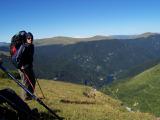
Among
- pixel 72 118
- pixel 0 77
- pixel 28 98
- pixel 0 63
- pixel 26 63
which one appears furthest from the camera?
pixel 0 77

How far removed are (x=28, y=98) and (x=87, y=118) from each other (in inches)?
208

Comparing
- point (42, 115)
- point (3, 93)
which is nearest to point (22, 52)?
point (42, 115)

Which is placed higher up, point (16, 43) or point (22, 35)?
point (22, 35)

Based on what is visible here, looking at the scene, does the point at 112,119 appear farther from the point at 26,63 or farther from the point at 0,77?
the point at 0,77

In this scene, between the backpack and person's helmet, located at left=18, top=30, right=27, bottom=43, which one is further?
person's helmet, located at left=18, top=30, right=27, bottom=43

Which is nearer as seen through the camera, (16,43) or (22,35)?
(16,43)

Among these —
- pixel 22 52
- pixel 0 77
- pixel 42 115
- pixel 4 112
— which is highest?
pixel 22 52

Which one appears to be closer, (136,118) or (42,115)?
(42,115)

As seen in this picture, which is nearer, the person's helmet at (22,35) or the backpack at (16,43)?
the backpack at (16,43)

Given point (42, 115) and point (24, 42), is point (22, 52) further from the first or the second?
point (42, 115)

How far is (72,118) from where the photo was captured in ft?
61.3

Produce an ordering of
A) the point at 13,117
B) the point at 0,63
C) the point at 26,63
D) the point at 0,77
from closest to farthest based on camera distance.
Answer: the point at 0,63 → the point at 13,117 → the point at 26,63 → the point at 0,77

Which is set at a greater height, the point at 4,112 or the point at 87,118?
the point at 4,112

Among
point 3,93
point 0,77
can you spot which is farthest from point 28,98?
point 0,77
